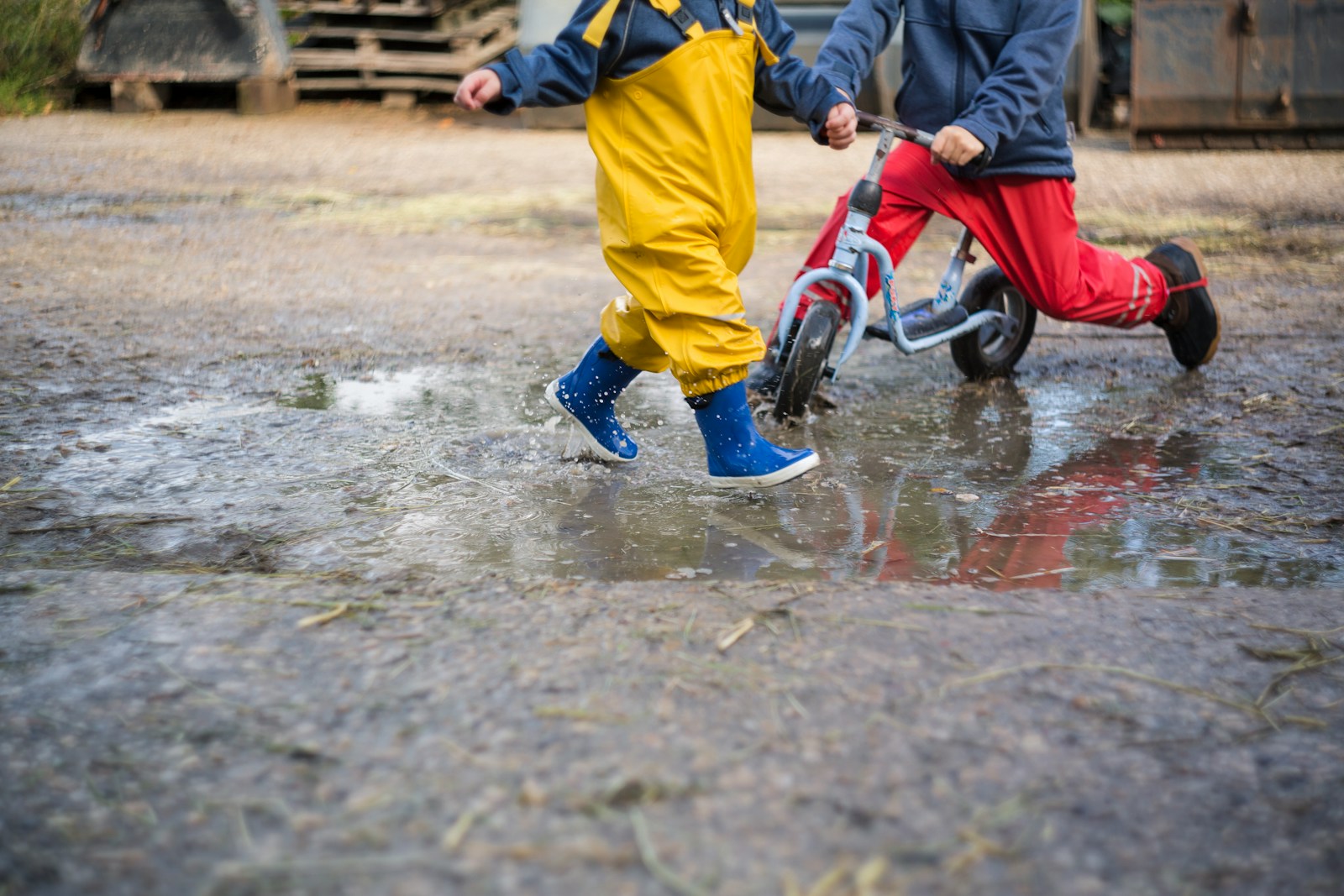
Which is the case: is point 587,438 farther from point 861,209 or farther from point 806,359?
point 861,209

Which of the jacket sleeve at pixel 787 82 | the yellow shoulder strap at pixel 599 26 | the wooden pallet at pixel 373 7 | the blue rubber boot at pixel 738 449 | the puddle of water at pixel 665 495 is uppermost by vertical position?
the wooden pallet at pixel 373 7

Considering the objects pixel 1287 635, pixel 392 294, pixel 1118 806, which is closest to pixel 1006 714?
pixel 1118 806

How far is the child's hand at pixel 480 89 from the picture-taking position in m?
2.71

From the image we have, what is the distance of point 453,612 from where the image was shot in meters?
2.31

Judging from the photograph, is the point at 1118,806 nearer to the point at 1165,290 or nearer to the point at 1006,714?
the point at 1006,714

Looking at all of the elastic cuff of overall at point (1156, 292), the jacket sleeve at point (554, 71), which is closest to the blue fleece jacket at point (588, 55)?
the jacket sleeve at point (554, 71)

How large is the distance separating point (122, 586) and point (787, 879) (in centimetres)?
150

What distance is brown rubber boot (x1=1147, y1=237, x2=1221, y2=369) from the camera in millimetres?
4273

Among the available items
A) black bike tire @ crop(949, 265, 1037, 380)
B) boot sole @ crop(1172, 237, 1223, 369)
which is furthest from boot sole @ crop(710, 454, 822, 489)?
boot sole @ crop(1172, 237, 1223, 369)

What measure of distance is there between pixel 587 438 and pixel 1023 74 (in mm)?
1602

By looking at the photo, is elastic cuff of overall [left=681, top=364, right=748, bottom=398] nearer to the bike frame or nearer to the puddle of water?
the puddle of water

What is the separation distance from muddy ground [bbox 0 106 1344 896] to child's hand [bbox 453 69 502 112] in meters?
0.94

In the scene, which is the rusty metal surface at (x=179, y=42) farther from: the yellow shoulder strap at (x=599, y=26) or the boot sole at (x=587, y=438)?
→ the yellow shoulder strap at (x=599, y=26)

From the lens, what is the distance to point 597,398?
131 inches
